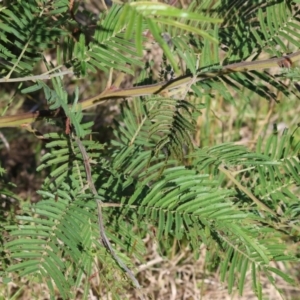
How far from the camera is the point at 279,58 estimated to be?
0.91m

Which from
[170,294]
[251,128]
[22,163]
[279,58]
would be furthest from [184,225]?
[251,128]

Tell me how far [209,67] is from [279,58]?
4.5 inches

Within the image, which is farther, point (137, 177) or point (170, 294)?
point (170, 294)

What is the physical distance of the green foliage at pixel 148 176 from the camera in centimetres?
85

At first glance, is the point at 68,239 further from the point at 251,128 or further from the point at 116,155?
the point at 251,128

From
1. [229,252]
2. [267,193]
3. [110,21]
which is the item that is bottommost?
[229,252]

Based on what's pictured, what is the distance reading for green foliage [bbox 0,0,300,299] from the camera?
33.6 inches

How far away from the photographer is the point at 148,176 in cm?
98

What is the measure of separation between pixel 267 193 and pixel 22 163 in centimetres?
100

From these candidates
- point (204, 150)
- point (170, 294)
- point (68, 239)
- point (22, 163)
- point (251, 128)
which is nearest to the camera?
point (68, 239)

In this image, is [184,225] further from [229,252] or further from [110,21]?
[110,21]

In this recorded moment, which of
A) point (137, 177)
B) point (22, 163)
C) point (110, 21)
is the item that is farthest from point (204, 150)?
point (22, 163)

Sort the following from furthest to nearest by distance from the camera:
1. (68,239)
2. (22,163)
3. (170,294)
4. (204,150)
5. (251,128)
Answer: (251,128) < (22,163) < (170,294) < (204,150) < (68,239)

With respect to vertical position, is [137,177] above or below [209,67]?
below
